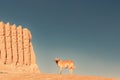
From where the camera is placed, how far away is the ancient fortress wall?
270 ft

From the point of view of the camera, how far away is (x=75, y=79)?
86.1 feet

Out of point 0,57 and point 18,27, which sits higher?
point 18,27

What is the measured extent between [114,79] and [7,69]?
5571 centimetres

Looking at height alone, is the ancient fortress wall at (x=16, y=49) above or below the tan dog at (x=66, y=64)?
above

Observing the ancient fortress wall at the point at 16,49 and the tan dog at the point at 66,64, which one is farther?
the ancient fortress wall at the point at 16,49

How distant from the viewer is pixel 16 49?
284ft

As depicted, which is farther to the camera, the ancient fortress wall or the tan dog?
the ancient fortress wall

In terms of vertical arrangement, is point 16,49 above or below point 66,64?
above

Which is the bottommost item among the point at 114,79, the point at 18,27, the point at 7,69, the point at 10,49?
the point at 114,79

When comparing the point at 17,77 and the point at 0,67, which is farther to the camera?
the point at 0,67

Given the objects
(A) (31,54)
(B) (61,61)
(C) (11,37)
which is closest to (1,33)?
(C) (11,37)

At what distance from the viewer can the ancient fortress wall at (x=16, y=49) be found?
270 feet

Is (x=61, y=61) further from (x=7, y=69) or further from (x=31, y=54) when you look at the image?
(x=31, y=54)

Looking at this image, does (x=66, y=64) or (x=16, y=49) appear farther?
(x=16, y=49)
